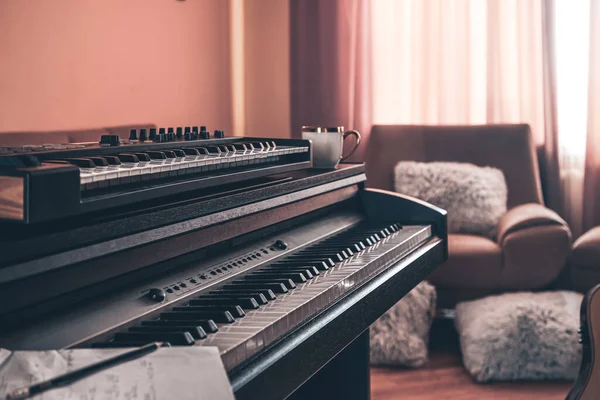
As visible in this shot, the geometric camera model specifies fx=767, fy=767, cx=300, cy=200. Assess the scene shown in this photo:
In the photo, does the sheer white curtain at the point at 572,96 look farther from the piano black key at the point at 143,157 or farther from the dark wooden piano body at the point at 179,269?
the piano black key at the point at 143,157

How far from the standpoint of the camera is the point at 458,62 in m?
3.99

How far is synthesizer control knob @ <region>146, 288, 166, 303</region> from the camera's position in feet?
3.47

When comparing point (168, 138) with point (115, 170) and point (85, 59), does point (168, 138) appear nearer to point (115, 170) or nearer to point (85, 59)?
point (115, 170)

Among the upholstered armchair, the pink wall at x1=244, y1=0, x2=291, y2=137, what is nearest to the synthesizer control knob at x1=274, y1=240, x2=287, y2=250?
the upholstered armchair

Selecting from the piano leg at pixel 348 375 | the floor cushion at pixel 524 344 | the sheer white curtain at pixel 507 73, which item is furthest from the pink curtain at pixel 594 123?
the piano leg at pixel 348 375

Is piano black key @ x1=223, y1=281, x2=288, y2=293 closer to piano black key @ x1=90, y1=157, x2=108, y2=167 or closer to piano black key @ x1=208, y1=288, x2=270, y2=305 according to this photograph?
piano black key @ x1=208, y1=288, x2=270, y2=305

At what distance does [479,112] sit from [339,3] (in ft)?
3.12

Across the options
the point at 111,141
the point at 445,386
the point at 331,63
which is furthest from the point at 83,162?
the point at 331,63

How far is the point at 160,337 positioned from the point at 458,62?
3336 millimetres

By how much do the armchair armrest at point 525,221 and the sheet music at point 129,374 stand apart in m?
2.55

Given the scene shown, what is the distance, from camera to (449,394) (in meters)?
2.71

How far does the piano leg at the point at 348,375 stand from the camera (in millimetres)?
1981

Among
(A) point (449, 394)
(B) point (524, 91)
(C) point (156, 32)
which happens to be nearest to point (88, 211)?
(A) point (449, 394)

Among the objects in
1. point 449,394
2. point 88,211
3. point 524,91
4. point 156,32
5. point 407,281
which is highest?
point 156,32
